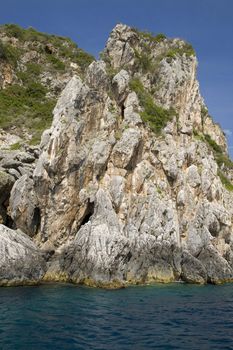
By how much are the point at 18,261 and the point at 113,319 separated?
12717 millimetres

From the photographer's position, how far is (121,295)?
1028 inches

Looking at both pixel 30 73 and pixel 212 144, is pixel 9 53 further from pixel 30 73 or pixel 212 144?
pixel 212 144

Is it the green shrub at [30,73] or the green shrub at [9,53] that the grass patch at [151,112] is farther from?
the green shrub at [9,53]

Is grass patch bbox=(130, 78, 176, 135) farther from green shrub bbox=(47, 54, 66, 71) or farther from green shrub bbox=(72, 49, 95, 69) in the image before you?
green shrub bbox=(72, 49, 95, 69)

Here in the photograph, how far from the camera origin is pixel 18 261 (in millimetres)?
29328

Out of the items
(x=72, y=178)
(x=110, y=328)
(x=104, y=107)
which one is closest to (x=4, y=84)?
(x=104, y=107)

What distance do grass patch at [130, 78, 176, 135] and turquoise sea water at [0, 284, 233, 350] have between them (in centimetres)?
2016

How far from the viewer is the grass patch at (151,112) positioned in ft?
139

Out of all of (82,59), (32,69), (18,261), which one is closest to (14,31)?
(32,69)

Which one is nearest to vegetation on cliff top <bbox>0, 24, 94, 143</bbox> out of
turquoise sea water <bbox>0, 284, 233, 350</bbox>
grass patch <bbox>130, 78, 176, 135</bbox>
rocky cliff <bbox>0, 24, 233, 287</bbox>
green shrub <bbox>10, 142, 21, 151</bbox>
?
green shrub <bbox>10, 142, 21, 151</bbox>

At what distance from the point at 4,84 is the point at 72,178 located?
29.0 m

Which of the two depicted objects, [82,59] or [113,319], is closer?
[113,319]

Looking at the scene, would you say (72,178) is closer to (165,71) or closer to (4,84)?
(165,71)

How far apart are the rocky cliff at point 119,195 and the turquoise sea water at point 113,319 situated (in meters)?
4.74
